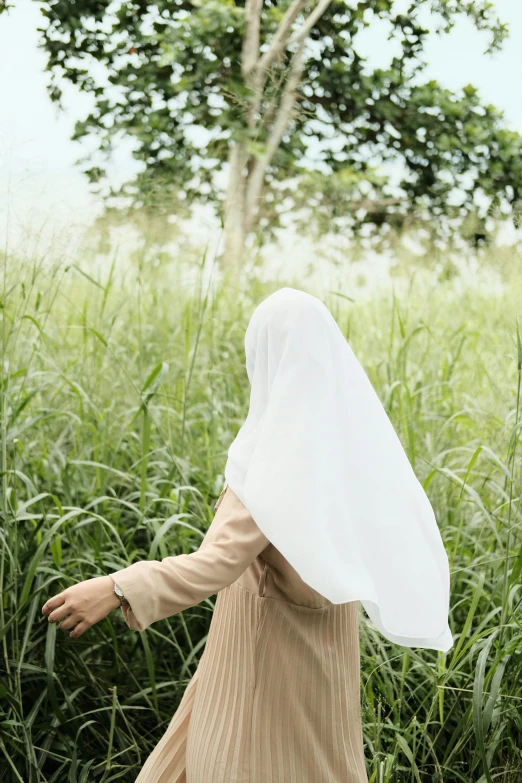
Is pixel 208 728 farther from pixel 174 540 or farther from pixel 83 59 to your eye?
pixel 83 59

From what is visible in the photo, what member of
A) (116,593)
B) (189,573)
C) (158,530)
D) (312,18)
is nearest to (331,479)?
(189,573)

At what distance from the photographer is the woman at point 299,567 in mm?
1175

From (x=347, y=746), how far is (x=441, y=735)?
0.74 meters

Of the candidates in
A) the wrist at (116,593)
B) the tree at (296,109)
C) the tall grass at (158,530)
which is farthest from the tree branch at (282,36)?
the wrist at (116,593)

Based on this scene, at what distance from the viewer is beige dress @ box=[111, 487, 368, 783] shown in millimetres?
1224

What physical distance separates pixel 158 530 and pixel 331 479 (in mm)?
932

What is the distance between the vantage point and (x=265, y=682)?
1.26 meters

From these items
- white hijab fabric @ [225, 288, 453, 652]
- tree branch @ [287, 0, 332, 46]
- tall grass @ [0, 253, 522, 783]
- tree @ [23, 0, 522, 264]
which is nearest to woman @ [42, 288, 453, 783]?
white hijab fabric @ [225, 288, 453, 652]

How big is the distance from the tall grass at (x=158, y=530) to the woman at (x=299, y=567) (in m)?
0.23

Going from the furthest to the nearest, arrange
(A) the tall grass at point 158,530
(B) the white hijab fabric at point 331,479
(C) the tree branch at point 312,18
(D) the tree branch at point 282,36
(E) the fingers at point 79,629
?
(D) the tree branch at point 282,36 < (C) the tree branch at point 312,18 < (A) the tall grass at point 158,530 < (B) the white hijab fabric at point 331,479 < (E) the fingers at point 79,629

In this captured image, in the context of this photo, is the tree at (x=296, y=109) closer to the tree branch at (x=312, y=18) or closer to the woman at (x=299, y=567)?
the tree branch at (x=312, y=18)

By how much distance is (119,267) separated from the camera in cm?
327

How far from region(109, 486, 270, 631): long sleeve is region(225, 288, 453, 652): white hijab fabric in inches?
2.0

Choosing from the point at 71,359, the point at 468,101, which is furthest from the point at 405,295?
the point at 468,101
